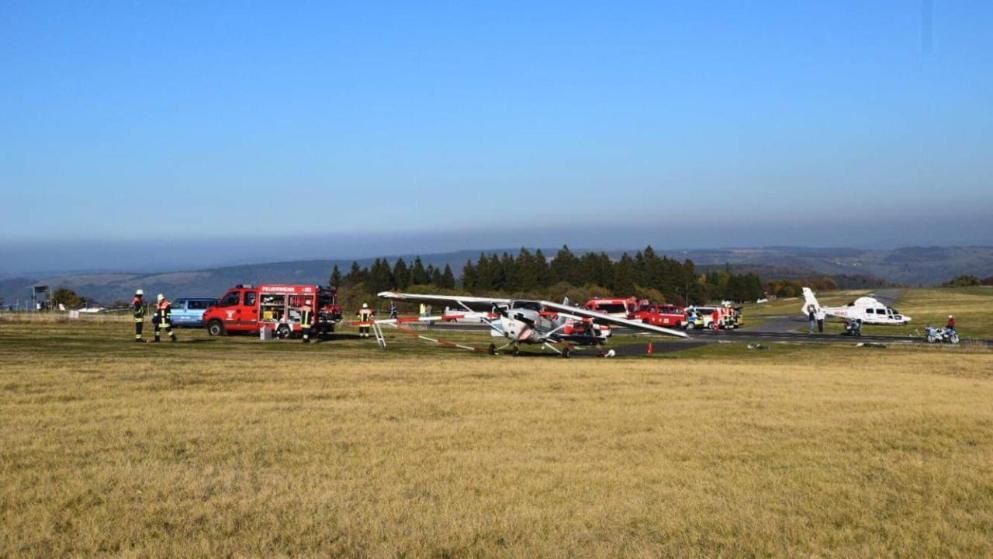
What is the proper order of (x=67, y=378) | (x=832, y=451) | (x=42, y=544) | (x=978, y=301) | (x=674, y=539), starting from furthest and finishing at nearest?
(x=978, y=301) → (x=67, y=378) → (x=832, y=451) → (x=674, y=539) → (x=42, y=544)

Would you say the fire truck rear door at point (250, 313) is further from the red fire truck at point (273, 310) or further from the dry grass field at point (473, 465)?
the dry grass field at point (473, 465)

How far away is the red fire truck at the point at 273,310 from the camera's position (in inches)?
1537

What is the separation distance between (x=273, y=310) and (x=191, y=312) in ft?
34.2

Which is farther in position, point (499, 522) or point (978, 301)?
point (978, 301)

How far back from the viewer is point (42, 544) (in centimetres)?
777

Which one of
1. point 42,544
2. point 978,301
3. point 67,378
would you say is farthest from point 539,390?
point 978,301

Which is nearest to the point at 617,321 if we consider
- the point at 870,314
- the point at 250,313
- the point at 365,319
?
the point at 365,319

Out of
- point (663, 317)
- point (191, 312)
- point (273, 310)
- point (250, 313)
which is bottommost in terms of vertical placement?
point (663, 317)

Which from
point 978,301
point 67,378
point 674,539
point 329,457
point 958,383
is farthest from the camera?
point 978,301

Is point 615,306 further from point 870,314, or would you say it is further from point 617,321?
point 617,321

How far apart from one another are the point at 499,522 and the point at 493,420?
21.3 feet

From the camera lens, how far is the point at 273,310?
129 feet

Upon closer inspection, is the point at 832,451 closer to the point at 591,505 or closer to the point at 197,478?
the point at 591,505

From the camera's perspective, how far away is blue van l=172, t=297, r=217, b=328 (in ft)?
157
